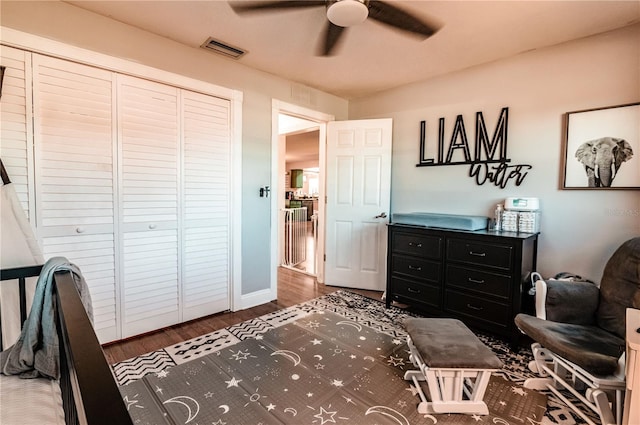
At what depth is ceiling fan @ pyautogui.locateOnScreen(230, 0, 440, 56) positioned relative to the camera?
Result: 1.74 meters

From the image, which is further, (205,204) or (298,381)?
(205,204)

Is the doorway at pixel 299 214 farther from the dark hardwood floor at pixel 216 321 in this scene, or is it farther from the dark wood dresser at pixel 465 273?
the dark wood dresser at pixel 465 273

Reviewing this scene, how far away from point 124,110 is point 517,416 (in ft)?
10.9

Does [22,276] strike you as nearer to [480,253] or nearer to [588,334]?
[480,253]

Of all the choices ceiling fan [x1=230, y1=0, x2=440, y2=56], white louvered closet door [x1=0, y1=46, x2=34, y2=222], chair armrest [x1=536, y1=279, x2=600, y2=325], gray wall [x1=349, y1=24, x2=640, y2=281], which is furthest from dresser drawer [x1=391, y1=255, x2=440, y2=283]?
white louvered closet door [x1=0, y1=46, x2=34, y2=222]

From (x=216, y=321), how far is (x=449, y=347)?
6.84ft

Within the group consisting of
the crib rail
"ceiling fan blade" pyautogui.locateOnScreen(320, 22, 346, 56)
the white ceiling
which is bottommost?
the crib rail

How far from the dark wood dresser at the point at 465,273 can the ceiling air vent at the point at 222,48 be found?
226 cm

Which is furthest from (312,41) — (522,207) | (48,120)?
(522,207)

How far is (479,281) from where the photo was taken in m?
2.52

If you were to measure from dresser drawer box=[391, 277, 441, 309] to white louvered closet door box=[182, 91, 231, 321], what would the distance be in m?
1.75

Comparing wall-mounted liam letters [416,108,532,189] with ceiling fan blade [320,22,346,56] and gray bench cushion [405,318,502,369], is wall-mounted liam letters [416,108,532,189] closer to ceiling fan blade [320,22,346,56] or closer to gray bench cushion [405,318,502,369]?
ceiling fan blade [320,22,346,56]

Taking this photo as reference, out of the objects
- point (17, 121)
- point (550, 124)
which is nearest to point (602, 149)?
point (550, 124)

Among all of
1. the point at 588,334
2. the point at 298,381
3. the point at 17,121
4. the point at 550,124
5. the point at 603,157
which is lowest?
the point at 298,381
